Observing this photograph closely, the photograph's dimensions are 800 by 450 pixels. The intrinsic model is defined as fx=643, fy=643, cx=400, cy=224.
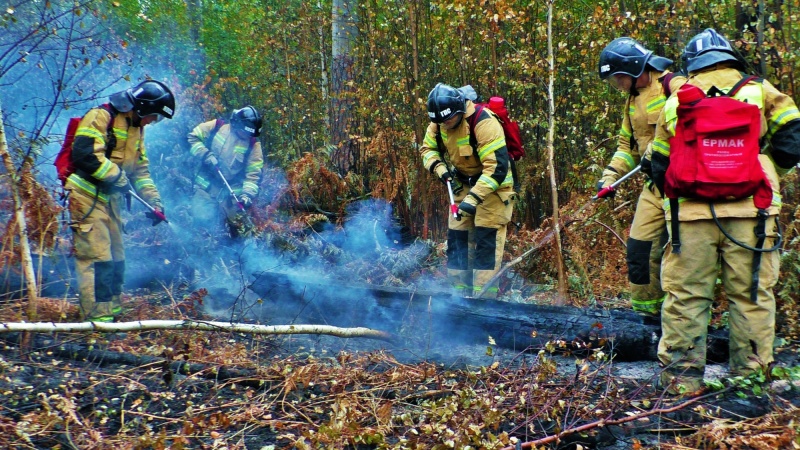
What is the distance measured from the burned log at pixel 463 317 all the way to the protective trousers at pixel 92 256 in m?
1.51

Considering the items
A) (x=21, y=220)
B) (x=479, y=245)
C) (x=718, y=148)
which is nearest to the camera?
(x=718, y=148)

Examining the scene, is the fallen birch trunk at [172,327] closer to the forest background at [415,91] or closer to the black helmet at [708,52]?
the forest background at [415,91]

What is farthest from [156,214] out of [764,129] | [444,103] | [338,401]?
[764,129]

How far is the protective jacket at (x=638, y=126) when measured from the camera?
17.6 feet

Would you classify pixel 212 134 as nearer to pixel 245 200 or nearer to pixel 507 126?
pixel 245 200

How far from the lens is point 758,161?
382 centimetres

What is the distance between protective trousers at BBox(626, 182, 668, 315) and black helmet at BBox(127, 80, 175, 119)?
14.4 ft

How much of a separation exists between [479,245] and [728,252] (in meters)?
2.81

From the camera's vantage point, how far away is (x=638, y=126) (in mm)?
5566

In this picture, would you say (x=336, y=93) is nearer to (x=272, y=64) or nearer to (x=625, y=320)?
(x=272, y=64)

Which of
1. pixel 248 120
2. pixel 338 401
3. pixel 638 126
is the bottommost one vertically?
pixel 338 401

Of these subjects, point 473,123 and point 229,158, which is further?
point 229,158

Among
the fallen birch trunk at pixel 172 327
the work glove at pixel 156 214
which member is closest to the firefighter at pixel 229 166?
the work glove at pixel 156 214

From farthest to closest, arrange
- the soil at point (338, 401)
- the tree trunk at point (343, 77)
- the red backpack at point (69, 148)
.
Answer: the tree trunk at point (343, 77) → the red backpack at point (69, 148) → the soil at point (338, 401)
